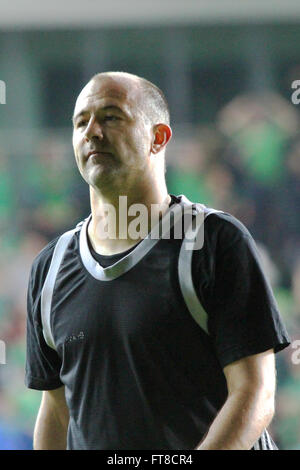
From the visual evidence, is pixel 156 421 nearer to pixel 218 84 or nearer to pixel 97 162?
pixel 97 162

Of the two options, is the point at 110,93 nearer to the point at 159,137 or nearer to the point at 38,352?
the point at 159,137

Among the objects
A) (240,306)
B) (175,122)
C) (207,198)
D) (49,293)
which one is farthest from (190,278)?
(175,122)

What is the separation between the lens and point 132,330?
2.87 feet

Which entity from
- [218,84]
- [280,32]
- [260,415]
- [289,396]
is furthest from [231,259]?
[280,32]

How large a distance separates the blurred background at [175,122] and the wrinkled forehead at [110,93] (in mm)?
1249

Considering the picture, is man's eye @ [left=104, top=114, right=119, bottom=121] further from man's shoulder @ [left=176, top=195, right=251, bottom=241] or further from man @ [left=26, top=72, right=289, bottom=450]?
man's shoulder @ [left=176, top=195, right=251, bottom=241]

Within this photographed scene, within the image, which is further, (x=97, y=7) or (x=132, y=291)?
(x=97, y=7)

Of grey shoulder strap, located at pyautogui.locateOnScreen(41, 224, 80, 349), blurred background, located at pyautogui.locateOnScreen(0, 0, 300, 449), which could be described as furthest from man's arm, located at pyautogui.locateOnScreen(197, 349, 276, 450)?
blurred background, located at pyautogui.locateOnScreen(0, 0, 300, 449)

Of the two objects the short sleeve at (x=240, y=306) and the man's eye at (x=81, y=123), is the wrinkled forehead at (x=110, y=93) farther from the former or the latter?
the short sleeve at (x=240, y=306)

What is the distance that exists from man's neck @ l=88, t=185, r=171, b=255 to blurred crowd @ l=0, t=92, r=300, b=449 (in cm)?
122

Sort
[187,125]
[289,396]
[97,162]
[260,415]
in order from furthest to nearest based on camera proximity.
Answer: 1. [187,125]
2. [289,396]
3. [97,162]
4. [260,415]

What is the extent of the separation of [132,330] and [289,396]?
1355 millimetres

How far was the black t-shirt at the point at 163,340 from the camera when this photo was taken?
33.4 inches

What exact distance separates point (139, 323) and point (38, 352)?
0.60 ft
